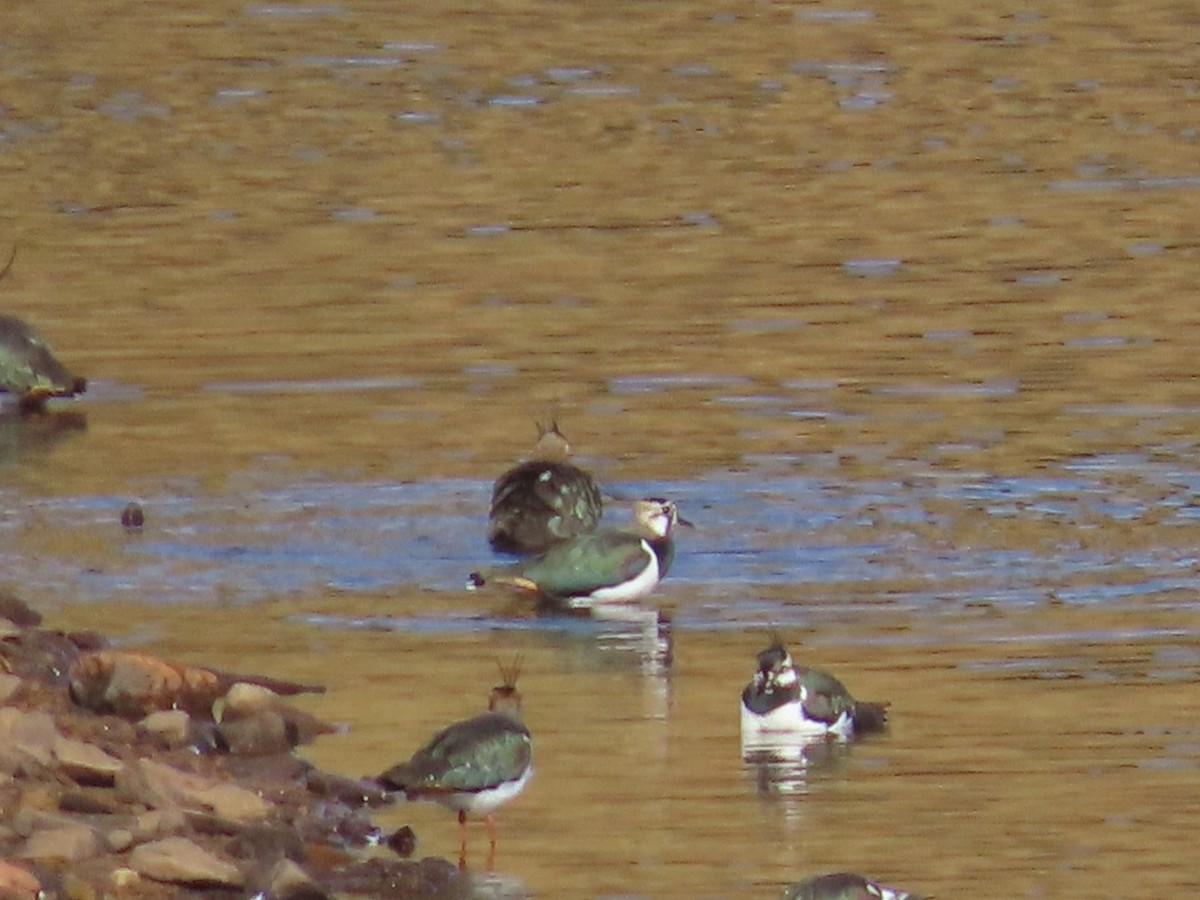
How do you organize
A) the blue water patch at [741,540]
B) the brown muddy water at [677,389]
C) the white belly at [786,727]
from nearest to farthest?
the brown muddy water at [677,389] < the white belly at [786,727] < the blue water patch at [741,540]

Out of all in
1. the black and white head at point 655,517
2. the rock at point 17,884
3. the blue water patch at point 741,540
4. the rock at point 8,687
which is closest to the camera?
the rock at point 17,884

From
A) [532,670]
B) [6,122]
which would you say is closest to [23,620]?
[532,670]

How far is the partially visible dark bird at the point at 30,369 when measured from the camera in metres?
18.2

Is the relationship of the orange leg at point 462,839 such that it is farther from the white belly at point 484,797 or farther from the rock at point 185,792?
the rock at point 185,792

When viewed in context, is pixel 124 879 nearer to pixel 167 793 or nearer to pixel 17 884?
pixel 17 884

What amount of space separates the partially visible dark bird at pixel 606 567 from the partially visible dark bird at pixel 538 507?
2.16ft

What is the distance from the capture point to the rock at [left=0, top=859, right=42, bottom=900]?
908 cm

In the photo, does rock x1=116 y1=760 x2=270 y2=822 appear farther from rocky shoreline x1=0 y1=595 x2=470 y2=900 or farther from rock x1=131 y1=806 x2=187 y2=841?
rock x1=131 y1=806 x2=187 y2=841

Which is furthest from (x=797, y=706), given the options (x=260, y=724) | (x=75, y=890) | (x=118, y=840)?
(x=75, y=890)

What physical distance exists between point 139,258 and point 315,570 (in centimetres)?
824

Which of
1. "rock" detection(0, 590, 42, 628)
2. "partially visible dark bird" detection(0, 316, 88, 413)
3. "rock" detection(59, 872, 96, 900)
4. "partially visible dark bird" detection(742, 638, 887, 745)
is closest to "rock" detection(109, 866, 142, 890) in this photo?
"rock" detection(59, 872, 96, 900)

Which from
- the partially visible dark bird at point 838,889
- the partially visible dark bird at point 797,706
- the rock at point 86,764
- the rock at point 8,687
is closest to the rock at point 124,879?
the rock at point 86,764

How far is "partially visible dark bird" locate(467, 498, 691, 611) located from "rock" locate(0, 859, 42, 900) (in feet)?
16.8

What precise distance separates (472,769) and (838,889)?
1528 mm
